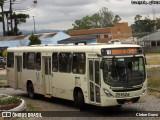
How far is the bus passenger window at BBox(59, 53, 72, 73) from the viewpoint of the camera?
57.6 ft

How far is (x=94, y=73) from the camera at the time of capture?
15.4 m

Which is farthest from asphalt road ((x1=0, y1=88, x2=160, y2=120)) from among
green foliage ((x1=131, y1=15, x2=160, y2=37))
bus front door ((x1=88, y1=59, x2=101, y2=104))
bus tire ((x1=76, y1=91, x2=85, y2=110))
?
green foliage ((x1=131, y1=15, x2=160, y2=37))

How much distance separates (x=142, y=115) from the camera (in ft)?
47.5

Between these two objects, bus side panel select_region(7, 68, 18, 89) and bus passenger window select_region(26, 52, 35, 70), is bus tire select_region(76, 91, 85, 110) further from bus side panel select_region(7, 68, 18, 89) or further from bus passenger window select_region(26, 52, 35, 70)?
bus side panel select_region(7, 68, 18, 89)

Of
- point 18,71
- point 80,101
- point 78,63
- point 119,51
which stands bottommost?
point 80,101

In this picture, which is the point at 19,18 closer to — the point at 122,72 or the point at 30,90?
the point at 30,90

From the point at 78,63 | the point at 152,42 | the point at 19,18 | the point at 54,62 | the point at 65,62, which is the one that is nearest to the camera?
the point at 78,63

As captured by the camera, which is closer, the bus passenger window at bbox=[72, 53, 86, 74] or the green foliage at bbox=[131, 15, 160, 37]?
the bus passenger window at bbox=[72, 53, 86, 74]

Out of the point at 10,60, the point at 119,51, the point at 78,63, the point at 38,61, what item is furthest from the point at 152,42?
the point at 119,51

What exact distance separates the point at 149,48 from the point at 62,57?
75797mm

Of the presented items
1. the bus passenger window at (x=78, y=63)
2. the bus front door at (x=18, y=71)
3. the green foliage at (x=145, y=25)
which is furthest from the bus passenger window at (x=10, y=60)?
the green foliage at (x=145, y=25)

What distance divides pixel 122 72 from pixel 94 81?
1.13 meters

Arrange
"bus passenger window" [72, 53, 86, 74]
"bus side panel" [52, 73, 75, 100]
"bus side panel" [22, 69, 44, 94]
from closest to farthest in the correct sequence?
"bus passenger window" [72, 53, 86, 74] < "bus side panel" [52, 73, 75, 100] < "bus side panel" [22, 69, 44, 94]

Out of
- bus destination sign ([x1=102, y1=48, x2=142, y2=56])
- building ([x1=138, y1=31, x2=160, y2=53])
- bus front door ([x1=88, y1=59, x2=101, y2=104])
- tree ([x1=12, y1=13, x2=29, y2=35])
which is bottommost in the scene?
building ([x1=138, y1=31, x2=160, y2=53])
